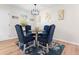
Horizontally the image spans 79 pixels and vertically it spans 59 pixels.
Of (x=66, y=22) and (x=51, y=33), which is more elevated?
(x=66, y=22)

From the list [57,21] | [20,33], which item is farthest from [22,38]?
[57,21]

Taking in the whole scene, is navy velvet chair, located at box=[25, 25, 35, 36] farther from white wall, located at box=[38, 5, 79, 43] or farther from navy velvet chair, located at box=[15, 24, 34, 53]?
white wall, located at box=[38, 5, 79, 43]

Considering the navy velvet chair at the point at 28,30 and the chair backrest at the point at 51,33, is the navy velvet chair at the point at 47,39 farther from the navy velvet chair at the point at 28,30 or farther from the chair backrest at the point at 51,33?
the navy velvet chair at the point at 28,30

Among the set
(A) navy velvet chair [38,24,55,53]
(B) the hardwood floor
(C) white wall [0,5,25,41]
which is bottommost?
(B) the hardwood floor

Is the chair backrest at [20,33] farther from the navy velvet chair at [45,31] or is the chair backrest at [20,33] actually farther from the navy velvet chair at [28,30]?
the navy velvet chair at [45,31]

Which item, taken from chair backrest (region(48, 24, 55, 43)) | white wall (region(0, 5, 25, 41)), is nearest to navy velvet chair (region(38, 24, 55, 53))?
chair backrest (region(48, 24, 55, 43))

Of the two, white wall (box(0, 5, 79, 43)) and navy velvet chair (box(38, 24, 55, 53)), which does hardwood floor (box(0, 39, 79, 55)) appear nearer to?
white wall (box(0, 5, 79, 43))

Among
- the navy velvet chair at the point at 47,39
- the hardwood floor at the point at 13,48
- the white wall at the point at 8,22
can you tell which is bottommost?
the hardwood floor at the point at 13,48

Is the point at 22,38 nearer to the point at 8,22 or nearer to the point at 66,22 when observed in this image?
the point at 8,22

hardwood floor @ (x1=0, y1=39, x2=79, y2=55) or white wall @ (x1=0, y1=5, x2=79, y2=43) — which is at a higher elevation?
white wall @ (x1=0, y1=5, x2=79, y2=43)

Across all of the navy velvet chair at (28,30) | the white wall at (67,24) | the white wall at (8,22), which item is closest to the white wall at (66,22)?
the white wall at (67,24)

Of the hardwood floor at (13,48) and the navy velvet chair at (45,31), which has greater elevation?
the navy velvet chair at (45,31)
